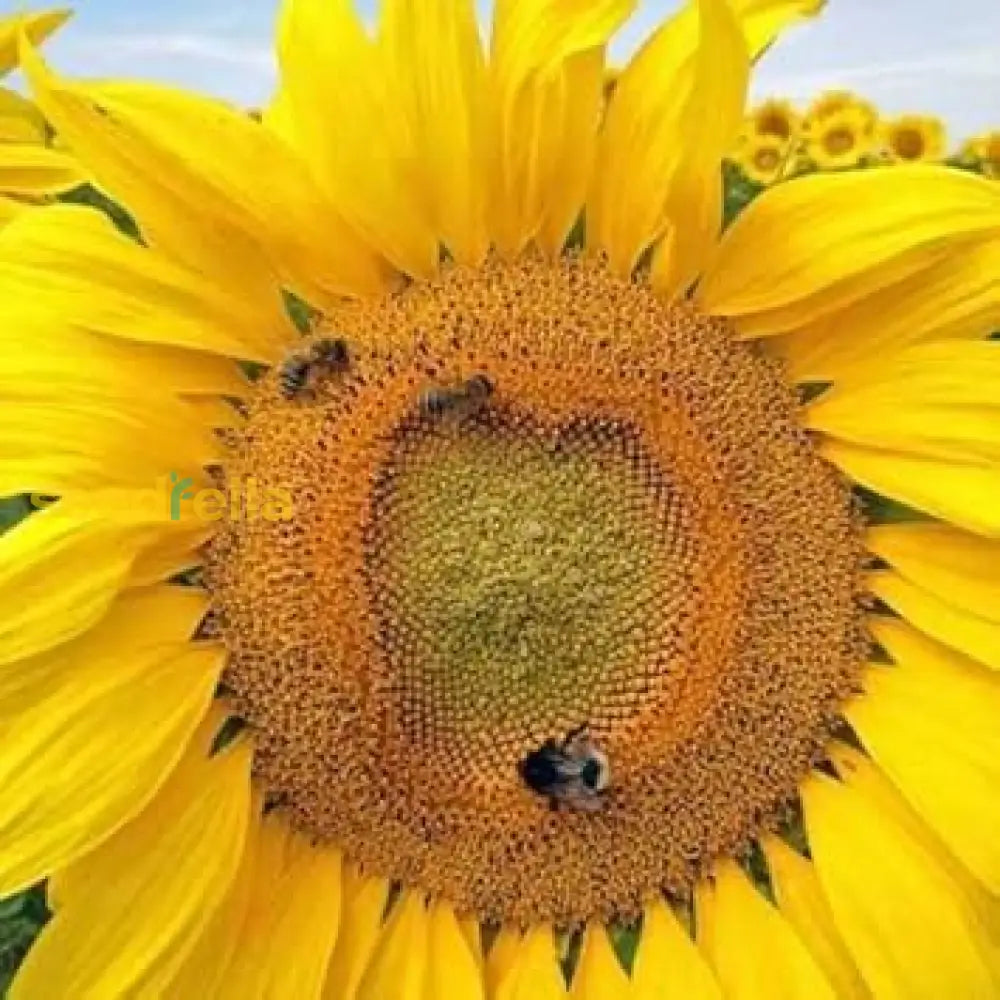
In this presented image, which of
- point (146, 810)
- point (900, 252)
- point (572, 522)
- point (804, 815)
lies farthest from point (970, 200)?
point (146, 810)

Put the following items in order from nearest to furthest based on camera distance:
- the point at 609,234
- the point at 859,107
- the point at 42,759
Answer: the point at 42,759, the point at 609,234, the point at 859,107

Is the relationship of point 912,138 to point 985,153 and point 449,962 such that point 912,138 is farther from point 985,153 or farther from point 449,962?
point 449,962

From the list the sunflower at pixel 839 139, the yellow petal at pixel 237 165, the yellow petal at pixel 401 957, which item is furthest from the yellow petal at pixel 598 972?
the sunflower at pixel 839 139

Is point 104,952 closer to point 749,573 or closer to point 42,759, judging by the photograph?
point 42,759

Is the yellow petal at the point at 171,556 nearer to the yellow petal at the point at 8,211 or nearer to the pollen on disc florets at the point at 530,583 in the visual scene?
the pollen on disc florets at the point at 530,583

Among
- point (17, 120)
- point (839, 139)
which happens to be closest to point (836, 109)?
point (839, 139)

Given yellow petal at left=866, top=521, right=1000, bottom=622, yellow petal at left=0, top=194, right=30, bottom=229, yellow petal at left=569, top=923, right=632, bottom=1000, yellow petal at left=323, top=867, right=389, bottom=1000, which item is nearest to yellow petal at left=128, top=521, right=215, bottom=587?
yellow petal at left=323, top=867, right=389, bottom=1000

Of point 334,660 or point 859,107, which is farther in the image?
point 859,107
